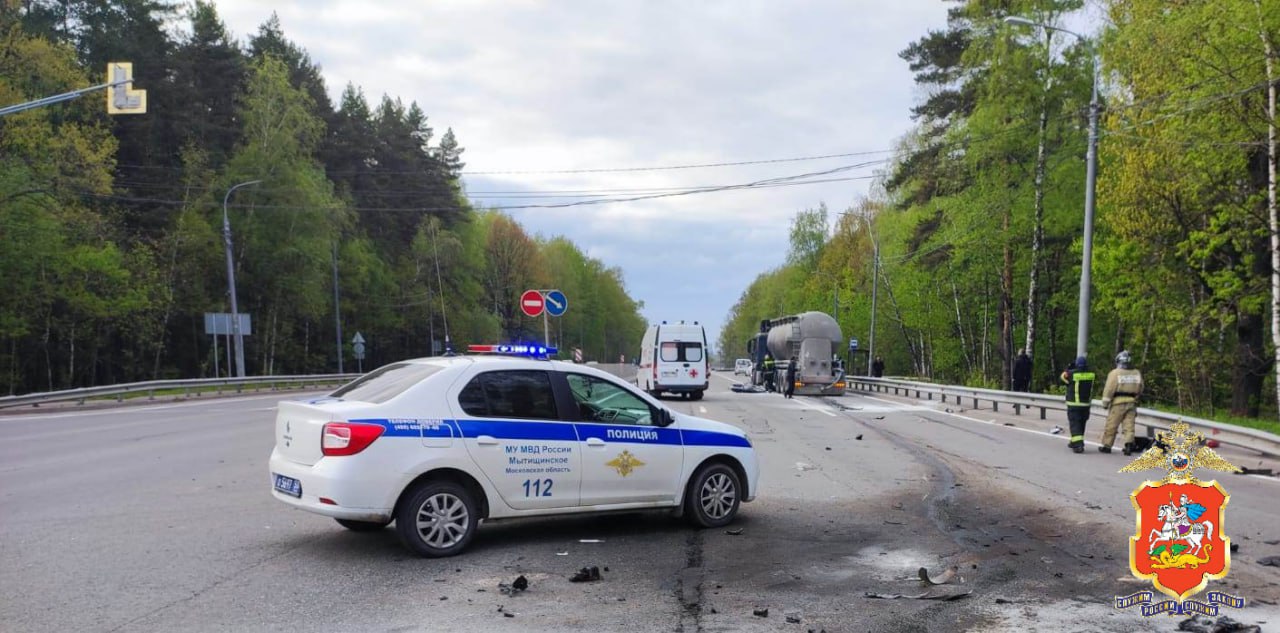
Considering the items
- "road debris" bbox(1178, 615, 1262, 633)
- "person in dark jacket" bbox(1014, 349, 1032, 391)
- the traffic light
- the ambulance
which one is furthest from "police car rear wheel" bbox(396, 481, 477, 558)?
"person in dark jacket" bbox(1014, 349, 1032, 391)

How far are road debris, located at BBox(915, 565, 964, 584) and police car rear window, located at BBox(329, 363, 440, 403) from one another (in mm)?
3853

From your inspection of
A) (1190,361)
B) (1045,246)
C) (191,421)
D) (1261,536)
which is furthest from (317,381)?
(1261,536)

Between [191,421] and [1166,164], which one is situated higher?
[1166,164]

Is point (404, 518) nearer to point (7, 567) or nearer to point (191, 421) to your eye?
point (7, 567)

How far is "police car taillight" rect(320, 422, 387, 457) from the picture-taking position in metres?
6.64

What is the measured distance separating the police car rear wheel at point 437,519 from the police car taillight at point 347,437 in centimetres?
53

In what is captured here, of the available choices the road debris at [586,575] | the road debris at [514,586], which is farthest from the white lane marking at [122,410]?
the road debris at [586,575]

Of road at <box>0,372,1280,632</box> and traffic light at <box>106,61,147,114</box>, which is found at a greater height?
traffic light at <box>106,61,147,114</box>

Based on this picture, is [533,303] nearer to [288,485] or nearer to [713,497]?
[713,497]

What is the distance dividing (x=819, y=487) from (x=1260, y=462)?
7.03 meters

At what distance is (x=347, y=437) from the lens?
21.8ft

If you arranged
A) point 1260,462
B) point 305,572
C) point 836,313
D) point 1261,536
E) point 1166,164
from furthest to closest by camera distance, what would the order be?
1. point 836,313
2. point 1166,164
3. point 1260,462
4. point 1261,536
5. point 305,572

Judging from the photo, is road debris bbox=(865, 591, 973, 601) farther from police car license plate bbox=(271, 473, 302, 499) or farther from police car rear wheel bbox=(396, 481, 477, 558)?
police car license plate bbox=(271, 473, 302, 499)

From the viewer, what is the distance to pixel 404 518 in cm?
678
